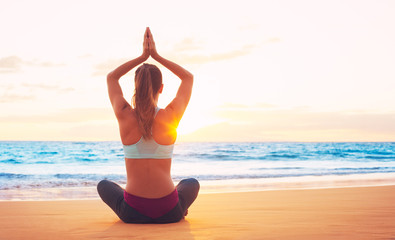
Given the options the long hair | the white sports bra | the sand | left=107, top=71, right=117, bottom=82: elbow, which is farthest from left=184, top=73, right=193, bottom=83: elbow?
the sand

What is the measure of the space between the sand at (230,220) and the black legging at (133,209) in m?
0.07

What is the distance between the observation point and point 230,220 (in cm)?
411

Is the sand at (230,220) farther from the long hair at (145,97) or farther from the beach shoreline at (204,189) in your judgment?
the beach shoreline at (204,189)

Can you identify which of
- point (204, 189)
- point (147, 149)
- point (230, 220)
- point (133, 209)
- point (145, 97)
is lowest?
point (204, 189)

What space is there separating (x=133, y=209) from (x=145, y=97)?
101cm

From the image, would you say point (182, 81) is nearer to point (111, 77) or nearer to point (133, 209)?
point (111, 77)

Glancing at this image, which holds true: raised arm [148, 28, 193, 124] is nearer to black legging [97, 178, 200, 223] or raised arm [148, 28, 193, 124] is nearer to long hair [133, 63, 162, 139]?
long hair [133, 63, 162, 139]

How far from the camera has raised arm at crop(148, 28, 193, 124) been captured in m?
3.37

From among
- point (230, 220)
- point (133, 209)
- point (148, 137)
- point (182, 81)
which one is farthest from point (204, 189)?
point (148, 137)

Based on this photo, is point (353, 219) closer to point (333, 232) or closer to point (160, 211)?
point (333, 232)

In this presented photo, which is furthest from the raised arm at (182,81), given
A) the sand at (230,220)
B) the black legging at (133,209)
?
the sand at (230,220)

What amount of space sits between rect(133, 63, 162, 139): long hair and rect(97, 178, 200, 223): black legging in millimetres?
724

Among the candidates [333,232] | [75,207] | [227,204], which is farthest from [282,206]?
[75,207]

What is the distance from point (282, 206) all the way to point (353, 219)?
1.33 meters
